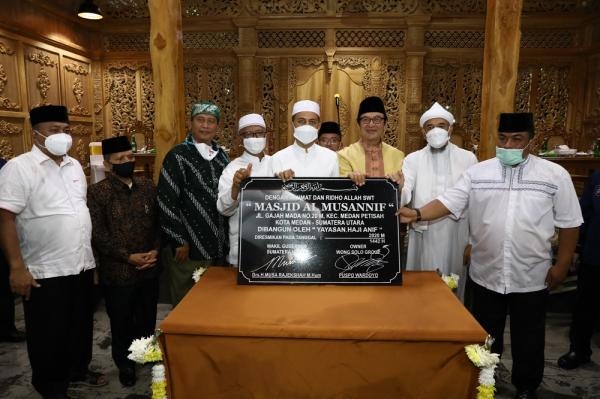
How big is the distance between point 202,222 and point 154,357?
122 centimetres

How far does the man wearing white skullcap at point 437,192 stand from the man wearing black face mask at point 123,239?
182cm

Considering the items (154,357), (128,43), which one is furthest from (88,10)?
(154,357)

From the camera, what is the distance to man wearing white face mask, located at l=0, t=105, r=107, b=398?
2363mm

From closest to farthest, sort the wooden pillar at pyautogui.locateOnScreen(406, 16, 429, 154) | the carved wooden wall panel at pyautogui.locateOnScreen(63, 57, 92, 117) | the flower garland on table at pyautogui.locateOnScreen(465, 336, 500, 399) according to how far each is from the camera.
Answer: the flower garland on table at pyautogui.locateOnScreen(465, 336, 500, 399), the carved wooden wall panel at pyautogui.locateOnScreen(63, 57, 92, 117), the wooden pillar at pyautogui.locateOnScreen(406, 16, 429, 154)

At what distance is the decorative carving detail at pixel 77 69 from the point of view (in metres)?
7.82

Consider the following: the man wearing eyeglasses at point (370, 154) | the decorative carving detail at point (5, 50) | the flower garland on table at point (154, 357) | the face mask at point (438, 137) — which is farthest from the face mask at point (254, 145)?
the decorative carving detail at point (5, 50)

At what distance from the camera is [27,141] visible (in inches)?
265

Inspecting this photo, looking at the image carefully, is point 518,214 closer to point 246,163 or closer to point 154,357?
point 246,163

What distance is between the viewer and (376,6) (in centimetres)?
803

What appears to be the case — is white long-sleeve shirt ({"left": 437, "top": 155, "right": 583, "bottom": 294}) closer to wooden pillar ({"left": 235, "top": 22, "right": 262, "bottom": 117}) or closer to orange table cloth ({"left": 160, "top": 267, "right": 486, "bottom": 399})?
orange table cloth ({"left": 160, "top": 267, "right": 486, "bottom": 399})

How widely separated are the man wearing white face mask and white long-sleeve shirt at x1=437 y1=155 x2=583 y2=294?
89.5 inches

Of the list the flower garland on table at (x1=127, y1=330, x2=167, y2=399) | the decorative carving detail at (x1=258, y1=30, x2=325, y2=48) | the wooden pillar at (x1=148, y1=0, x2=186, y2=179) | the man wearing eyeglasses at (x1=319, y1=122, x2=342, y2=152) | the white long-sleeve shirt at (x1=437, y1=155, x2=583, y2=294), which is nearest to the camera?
the flower garland on table at (x1=127, y1=330, x2=167, y2=399)

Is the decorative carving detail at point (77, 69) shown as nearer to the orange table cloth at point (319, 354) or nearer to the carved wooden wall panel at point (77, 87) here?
the carved wooden wall panel at point (77, 87)

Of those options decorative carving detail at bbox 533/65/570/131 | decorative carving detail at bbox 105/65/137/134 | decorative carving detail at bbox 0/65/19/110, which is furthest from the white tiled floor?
decorative carving detail at bbox 105/65/137/134
